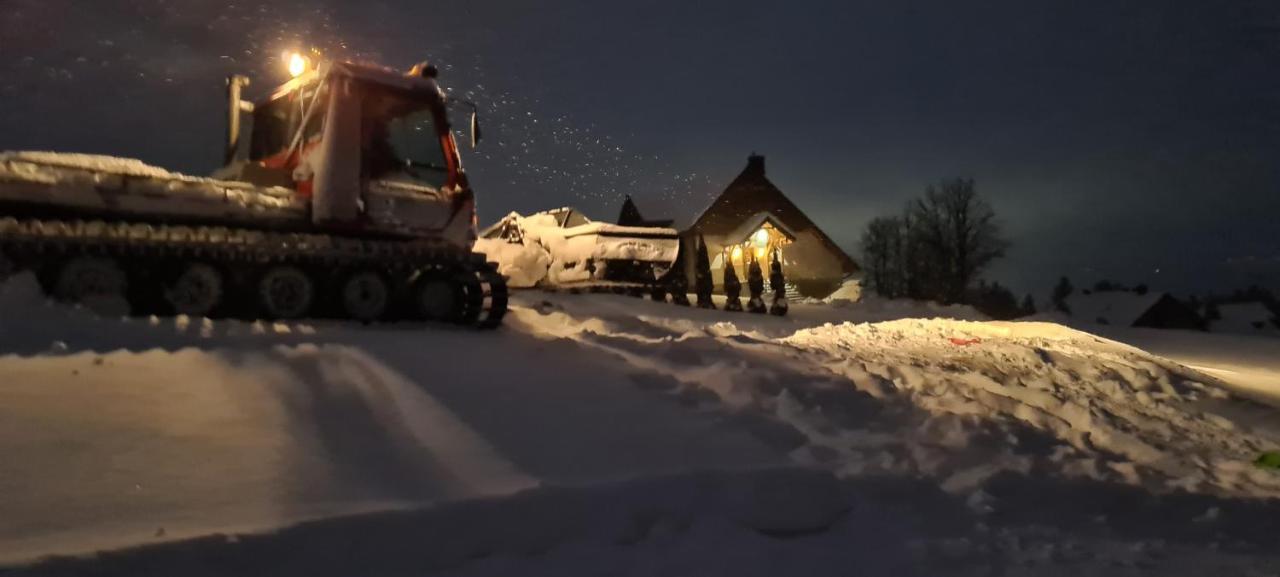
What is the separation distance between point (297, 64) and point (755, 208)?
33.5 metres

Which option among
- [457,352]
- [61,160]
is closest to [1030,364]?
[457,352]

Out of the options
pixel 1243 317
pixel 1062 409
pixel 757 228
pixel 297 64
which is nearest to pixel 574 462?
pixel 1062 409

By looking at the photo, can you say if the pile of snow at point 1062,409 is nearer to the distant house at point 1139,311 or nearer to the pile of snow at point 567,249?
the pile of snow at point 567,249

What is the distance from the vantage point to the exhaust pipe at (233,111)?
11.7m

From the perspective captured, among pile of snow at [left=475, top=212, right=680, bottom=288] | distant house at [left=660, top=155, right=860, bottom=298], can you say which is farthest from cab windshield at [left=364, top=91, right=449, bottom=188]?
distant house at [left=660, top=155, right=860, bottom=298]

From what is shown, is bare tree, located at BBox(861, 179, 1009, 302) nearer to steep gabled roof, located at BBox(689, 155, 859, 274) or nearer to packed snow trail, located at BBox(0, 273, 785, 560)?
steep gabled roof, located at BBox(689, 155, 859, 274)

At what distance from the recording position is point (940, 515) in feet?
17.0

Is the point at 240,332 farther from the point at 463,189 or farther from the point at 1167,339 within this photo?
the point at 1167,339

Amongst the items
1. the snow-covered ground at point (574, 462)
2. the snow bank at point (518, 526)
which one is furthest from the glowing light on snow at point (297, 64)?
the snow bank at point (518, 526)

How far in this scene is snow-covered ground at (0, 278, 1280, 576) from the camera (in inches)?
168

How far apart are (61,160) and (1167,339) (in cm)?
2164

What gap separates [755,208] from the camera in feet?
142

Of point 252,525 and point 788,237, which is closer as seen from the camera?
point 252,525

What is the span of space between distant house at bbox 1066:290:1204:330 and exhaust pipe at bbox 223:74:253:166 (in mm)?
58444
